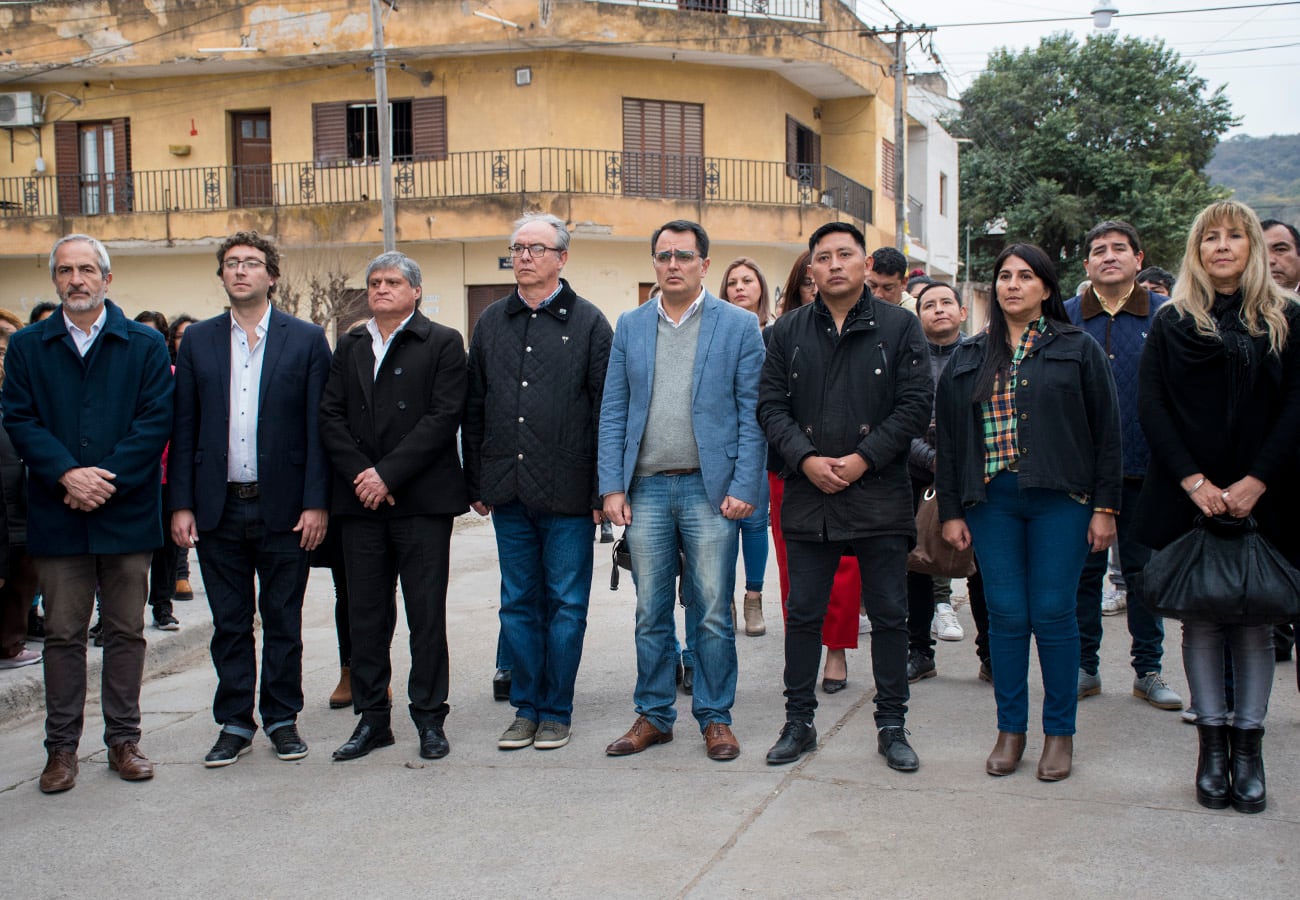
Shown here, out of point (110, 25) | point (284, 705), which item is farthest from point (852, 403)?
point (110, 25)

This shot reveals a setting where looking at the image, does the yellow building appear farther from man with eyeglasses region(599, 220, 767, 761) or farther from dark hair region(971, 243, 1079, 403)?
dark hair region(971, 243, 1079, 403)

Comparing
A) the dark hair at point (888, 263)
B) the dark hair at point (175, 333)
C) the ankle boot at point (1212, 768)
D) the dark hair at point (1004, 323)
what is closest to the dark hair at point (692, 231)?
the dark hair at point (1004, 323)

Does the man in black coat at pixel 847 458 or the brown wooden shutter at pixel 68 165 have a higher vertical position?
the brown wooden shutter at pixel 68 165

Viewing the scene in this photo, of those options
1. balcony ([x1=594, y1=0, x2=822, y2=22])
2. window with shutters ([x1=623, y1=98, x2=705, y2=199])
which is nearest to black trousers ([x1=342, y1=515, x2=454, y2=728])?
window with shutters ([x1=623, y1=98, x2=705, y2=199])

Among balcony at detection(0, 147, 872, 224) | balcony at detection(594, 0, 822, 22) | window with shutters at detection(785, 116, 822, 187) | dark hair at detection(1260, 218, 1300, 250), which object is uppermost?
balcony at detection(594, 0, 822, 22)

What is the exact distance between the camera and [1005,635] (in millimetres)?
4879

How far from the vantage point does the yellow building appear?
2438 centimetres

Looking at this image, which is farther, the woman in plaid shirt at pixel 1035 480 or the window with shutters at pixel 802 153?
the window with shutters at pixel 802 153

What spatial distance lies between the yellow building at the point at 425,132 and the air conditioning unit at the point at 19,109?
0.05m

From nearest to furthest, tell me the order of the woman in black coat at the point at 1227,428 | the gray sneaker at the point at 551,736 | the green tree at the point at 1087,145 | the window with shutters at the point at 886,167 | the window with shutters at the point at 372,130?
the woman in black coat at the point at 1227,428
the gray sneaker at the point at 551,736
the window with shutters at the point at 372,130
the window with shutters at the point at 886,167
the green tree at the point at 1087,145

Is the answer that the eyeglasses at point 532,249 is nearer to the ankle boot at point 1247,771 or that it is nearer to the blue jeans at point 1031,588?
the blue jeans at point 1031,588

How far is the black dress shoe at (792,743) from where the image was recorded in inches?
194

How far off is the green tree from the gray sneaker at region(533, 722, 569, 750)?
1279 inches

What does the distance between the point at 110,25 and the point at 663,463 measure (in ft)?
83.3
